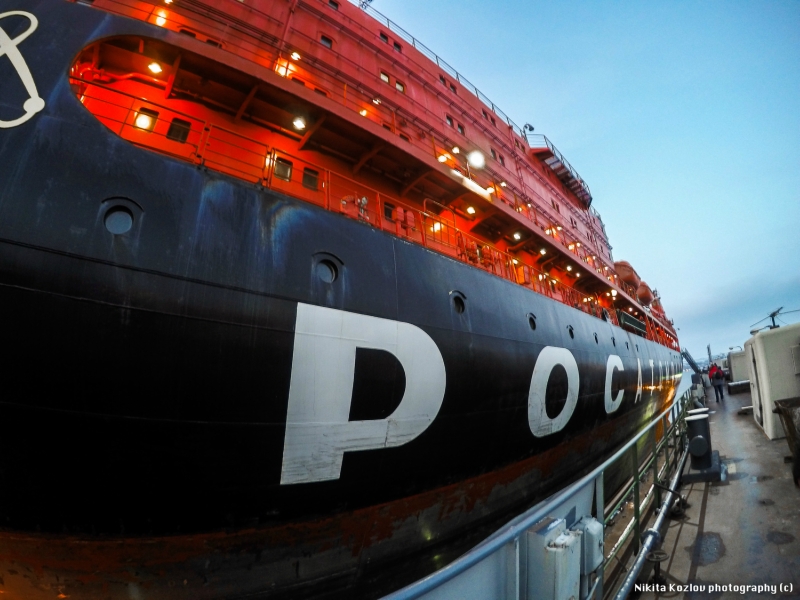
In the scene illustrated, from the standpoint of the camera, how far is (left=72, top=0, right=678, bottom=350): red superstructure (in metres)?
4.74

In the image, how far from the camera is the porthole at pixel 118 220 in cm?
292

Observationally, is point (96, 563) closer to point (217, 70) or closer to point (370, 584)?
point (370, 584)

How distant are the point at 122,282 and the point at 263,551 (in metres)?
2.74

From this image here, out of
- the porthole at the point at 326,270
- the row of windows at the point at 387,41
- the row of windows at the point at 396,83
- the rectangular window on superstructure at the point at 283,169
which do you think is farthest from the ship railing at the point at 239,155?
the row of windows at the point at 387,41

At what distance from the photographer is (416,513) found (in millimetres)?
4375

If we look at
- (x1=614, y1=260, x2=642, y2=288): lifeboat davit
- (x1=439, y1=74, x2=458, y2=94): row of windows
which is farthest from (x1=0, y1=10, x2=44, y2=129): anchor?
(x1=614, y1=260, x2=642, y2=288): lifeboat davit

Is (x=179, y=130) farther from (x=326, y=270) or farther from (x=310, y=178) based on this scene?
(x=326, y=270)

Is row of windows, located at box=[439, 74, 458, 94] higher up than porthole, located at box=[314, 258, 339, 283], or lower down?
higher up

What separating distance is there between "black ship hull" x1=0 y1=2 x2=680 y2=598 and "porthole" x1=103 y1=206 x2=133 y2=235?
48mm

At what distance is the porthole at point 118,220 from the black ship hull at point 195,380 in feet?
0.16

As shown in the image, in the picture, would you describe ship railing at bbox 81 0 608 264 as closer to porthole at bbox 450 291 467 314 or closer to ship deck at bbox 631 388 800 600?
porthole at bbox 450 291 467 314

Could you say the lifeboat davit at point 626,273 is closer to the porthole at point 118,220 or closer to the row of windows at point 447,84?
the row of windows at point 447,84

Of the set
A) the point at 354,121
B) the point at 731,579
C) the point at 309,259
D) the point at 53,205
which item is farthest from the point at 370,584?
the point at 354,121

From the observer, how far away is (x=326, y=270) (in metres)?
3.95
